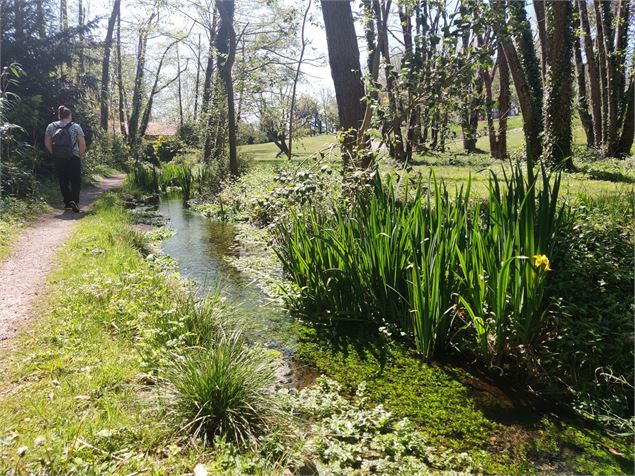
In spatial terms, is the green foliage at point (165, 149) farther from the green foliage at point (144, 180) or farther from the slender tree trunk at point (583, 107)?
the slender tree trunk at point (583, 107)

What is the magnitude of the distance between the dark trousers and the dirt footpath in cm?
47

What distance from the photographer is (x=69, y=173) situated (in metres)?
8.16

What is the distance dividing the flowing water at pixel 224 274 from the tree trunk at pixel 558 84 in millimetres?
6743

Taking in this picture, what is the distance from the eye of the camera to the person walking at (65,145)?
775 cm

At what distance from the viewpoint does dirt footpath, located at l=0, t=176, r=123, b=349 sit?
357 cm

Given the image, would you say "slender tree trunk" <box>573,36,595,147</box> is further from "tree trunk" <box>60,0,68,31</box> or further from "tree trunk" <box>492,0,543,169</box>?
"tree trunk" <box>60,0,68,31</box>

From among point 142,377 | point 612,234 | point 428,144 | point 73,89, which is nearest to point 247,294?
point 142,377

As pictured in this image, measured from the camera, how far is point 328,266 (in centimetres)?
415

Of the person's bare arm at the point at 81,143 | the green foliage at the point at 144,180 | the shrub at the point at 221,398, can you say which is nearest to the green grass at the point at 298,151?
the shrub at the point at 221,398

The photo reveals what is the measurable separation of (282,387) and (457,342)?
1.44m

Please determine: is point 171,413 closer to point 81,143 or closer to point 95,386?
point 95,386

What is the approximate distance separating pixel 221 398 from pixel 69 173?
292 inches

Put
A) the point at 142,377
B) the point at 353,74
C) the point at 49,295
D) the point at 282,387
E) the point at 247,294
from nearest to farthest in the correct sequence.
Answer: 1. the point at 142,377
2. the point at 282,387
3. the point at 49,295
4. the point at 247,294
5. the point at 353,74

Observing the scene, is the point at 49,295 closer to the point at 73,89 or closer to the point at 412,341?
the point at 412,341
